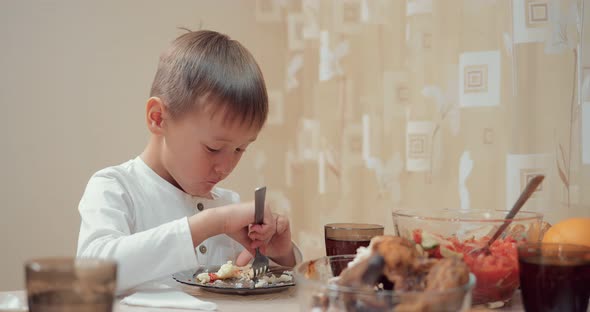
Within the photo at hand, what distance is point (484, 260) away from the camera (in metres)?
0.83

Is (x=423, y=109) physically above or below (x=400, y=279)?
above

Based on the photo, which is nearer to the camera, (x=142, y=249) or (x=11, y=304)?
(x=11, y=304)

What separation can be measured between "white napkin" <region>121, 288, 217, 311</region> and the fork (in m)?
0.19

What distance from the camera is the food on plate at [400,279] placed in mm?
551

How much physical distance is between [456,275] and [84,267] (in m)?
0.36

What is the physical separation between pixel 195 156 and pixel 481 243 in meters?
0.68

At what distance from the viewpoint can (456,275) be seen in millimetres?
606

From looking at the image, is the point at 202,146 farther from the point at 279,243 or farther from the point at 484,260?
the point at 484,260

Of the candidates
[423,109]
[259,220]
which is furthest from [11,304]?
[423,109]

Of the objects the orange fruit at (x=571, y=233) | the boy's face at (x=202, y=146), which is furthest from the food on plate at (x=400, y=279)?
the boy's face at (x=202, y=146)

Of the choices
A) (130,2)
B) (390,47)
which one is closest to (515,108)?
(390,47)

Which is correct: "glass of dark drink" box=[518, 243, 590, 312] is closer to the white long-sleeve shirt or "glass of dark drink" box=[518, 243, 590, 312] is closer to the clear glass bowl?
the clear glass bowl

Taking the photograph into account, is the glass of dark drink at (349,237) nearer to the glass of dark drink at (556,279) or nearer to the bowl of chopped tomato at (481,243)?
the bowl of chopped tomato at (481,243)

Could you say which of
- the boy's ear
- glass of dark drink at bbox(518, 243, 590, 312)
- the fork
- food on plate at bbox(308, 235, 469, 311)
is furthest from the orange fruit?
→ the boy's ear
